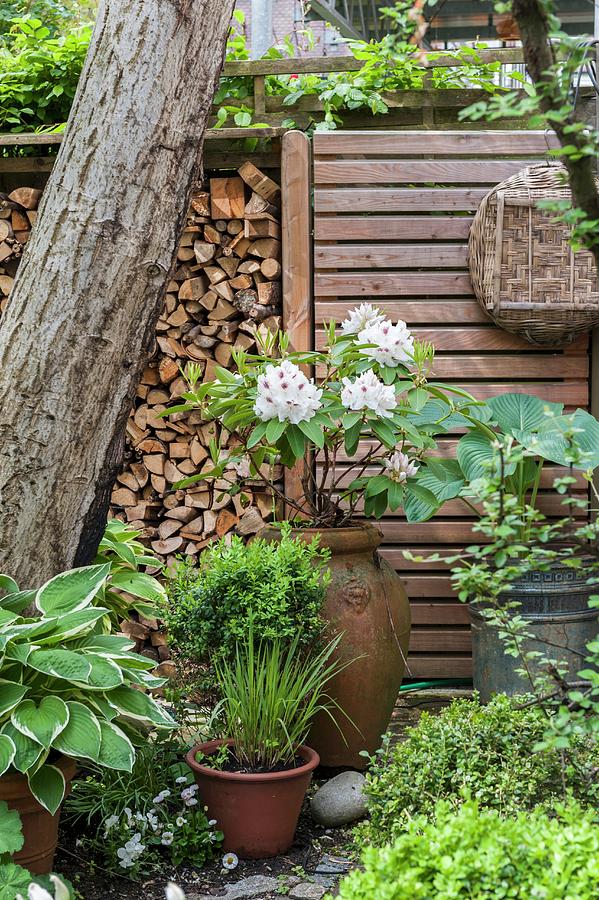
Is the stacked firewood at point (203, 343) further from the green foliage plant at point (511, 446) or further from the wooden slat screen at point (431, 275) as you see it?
the green foliage plant at point (511, 446)

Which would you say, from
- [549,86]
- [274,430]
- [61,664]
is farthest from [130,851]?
[549,86]

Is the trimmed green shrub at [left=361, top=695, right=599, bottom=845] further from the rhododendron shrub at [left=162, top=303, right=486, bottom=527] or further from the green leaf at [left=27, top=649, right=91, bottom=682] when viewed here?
the rhododendron shrub at [left=162, top=303, right=486, bottom=527]

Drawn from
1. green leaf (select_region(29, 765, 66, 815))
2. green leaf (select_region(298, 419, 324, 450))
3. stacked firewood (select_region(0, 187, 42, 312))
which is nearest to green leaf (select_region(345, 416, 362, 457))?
green leaf (select_region(298, 419, 324, 450))

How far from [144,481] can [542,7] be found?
287cm

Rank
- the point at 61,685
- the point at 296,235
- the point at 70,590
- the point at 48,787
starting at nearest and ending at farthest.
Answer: the point at 48,787
the point at 61,685
the point at 70,590
the point at 296,235

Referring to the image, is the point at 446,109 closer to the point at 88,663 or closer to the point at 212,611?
the point at 212,611

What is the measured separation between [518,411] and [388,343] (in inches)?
30.7

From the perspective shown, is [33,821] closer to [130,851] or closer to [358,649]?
[130,851]

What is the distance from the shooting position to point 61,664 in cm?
205

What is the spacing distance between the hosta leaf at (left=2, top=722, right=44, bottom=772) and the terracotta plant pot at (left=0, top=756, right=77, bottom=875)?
0.08 meters

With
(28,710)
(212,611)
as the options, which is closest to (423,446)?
(212,611)

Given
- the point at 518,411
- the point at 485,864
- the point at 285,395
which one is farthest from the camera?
the point at 518,411

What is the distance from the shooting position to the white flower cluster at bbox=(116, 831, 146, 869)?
7.59 ft

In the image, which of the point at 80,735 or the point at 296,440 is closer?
the point at 80,735
